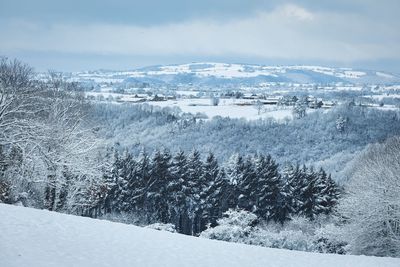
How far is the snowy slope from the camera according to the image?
1248 centimetres

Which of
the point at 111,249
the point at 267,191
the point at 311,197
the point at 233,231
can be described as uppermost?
the point at 111,249

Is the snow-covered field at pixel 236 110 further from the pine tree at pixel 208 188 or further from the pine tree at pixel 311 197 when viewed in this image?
the pine tree at pixel 208 188

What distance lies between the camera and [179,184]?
161 ft

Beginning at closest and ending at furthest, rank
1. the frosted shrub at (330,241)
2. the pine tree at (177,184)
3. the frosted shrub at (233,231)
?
the frosted shrub at (233,231), the frosted shrub at (330,241), the pine tree at (177,184)

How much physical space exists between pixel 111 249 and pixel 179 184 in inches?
1369

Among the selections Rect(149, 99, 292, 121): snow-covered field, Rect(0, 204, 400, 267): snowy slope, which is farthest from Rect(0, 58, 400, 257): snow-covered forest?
Rect(149, 99, 292, 121): snow-covered field

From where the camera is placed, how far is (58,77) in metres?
33.2

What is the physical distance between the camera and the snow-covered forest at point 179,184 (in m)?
26.1

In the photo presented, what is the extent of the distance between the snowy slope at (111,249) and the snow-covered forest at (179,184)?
A: 873cm

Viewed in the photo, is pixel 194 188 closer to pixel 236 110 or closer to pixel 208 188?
pixel 208 188

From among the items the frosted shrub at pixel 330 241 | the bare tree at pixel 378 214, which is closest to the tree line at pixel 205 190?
the frosted shrub at pixel 330 241

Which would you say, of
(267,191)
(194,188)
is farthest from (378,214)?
(194,188)

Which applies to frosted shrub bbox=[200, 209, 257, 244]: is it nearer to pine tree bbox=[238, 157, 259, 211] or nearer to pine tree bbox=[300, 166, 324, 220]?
pine tree bbox=[238, 157, 259, 211]

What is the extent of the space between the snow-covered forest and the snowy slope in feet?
28.6
